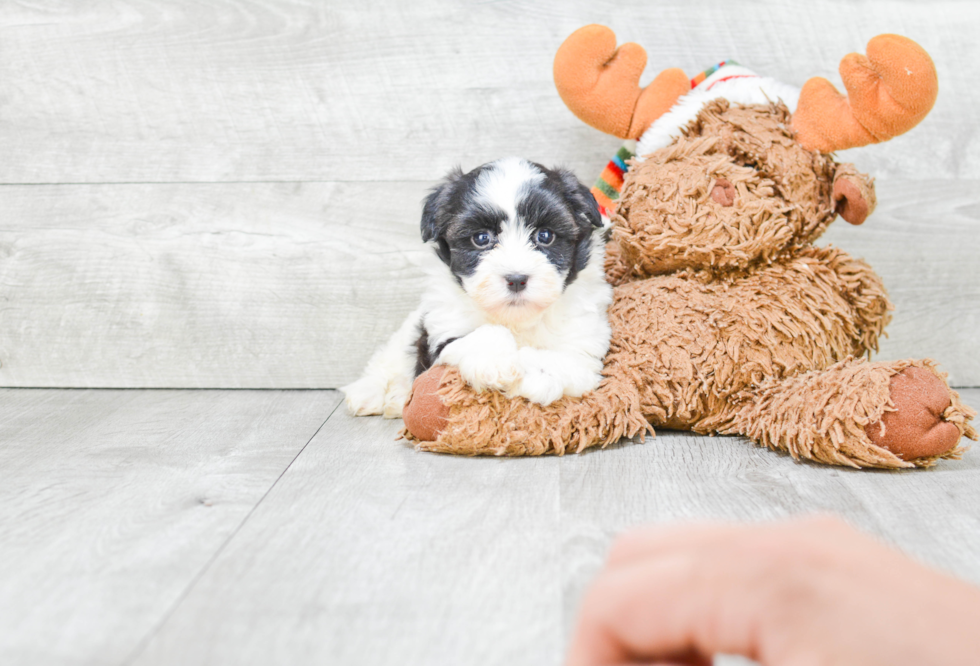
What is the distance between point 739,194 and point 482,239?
0.56 metres

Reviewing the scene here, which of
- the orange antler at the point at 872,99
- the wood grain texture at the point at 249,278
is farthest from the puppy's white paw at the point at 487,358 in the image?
the orange antler at the point at 872,99

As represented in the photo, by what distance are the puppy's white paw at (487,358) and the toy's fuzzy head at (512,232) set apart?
1.6 inches

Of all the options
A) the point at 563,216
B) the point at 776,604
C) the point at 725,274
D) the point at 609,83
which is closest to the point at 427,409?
the point at 563,216

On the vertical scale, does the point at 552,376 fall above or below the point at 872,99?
below

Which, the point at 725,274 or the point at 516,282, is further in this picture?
the point at 725,274

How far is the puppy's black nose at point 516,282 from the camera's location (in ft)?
4.71

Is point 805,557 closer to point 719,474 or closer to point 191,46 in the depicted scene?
point 719,474

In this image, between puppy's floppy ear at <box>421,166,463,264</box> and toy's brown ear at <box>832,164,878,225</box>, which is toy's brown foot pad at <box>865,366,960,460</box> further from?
puppy's floppy ear at <box>421,166,463,264</box>

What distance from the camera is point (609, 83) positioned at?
1676mm

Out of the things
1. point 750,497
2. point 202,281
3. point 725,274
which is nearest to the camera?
point 750,497

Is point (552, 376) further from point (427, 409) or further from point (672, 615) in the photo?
point (672, 615)

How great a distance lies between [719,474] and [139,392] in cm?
169

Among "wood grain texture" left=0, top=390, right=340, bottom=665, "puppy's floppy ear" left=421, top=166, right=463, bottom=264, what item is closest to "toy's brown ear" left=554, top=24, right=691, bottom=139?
"puppy's floppy ear" left=421, top=166, right=463, bottom=264

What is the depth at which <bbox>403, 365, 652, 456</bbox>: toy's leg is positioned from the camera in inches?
59.7
